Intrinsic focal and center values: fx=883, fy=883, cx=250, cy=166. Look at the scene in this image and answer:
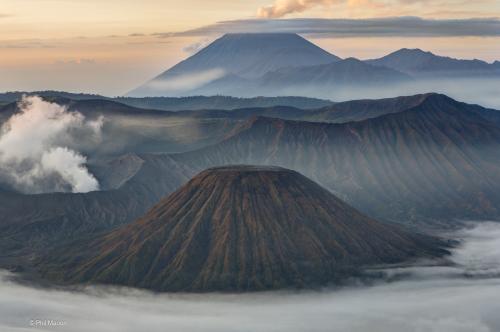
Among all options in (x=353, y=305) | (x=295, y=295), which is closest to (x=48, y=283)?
(x=295, y=295)

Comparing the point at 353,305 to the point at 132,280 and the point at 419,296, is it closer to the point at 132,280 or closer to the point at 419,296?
the point at 419,296

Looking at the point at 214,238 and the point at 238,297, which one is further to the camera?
the point at 214,238

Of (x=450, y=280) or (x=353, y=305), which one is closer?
(x=353, y=305)

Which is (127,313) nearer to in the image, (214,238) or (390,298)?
(214,238)

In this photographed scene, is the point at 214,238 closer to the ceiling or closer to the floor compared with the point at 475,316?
closer to the ceiling

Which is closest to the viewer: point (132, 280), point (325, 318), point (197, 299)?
point (325, 318)

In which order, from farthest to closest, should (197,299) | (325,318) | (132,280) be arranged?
(132,280), (197,299), (325,318)

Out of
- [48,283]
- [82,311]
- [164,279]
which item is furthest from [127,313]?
[48,283]

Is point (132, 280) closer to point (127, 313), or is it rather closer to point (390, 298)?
point (127, 313)
